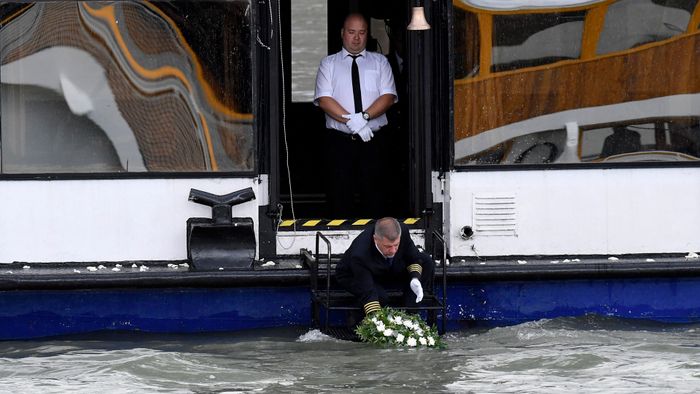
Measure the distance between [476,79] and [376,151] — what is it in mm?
→ 1076

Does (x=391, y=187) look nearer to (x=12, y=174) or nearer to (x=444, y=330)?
(x=444, y=330)

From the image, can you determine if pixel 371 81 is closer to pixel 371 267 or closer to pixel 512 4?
pixel 512 4

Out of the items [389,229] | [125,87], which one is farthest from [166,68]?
[389,229]

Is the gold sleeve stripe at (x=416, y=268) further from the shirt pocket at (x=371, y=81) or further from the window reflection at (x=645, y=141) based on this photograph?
the shirt pocket at (x=371, y=81)

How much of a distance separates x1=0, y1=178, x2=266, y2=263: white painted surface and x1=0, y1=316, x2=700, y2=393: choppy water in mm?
511

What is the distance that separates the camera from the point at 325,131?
1041 cm

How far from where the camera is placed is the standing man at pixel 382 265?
886 cm

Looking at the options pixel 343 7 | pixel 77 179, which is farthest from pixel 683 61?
pixel 77 179

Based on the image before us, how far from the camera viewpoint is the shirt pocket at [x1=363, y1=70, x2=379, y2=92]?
32.6 ft

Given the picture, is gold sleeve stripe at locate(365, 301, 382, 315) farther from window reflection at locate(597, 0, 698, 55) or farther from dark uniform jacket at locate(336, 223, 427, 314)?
window reflection at locate(597, 0, 698, 55)

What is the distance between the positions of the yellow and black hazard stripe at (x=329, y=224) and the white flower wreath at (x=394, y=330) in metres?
0.78

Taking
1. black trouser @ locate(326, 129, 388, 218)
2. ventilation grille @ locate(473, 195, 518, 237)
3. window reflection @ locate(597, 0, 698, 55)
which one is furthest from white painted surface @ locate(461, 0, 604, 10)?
black trouser @ locate(326, 129, 388, 218)

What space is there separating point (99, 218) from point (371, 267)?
1.63m

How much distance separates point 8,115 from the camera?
8.95 m
